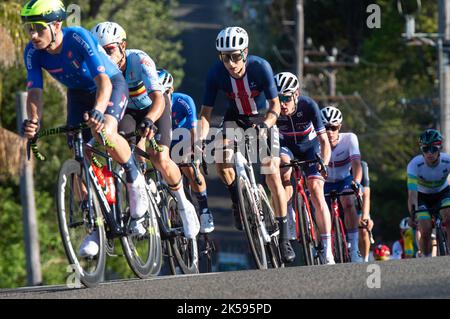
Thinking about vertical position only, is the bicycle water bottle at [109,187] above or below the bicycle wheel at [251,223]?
above

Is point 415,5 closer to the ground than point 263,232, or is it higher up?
higher up

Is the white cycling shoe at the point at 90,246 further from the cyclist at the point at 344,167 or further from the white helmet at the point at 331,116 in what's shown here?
the white helmet at the point at 331,116

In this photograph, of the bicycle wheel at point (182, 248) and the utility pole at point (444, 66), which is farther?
the utility pole at point (444, 66)

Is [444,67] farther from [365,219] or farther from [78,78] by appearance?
[78,78]

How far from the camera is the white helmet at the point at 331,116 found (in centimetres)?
1634

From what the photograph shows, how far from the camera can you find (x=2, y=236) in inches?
1457

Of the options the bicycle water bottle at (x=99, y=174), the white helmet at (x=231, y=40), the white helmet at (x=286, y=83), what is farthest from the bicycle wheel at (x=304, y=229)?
the bicycle water bottle at (x=99, y=174)

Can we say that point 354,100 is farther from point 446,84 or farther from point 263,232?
point 263,232

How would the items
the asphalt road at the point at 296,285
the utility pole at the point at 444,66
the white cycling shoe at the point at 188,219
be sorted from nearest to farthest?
the asphalt road at the point at 296,285, the white cycling shoe at the point at 188,219, the utility pole at the point at 444,66

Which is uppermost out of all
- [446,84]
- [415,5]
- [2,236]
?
[415,5]

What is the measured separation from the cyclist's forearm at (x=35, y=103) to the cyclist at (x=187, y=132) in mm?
3400

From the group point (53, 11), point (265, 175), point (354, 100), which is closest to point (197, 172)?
point (265, 175)
